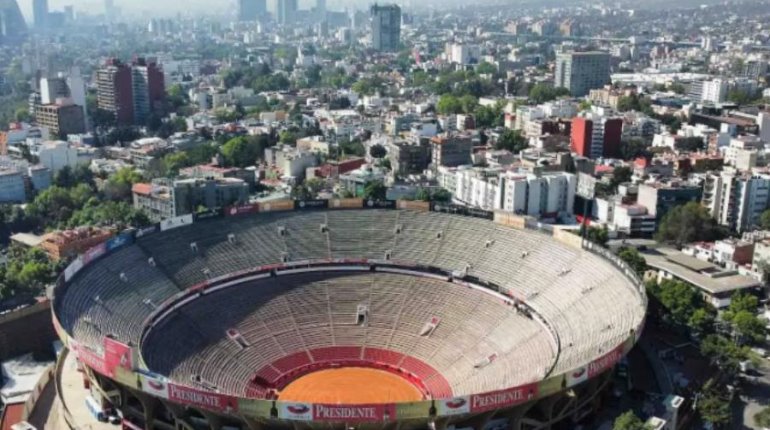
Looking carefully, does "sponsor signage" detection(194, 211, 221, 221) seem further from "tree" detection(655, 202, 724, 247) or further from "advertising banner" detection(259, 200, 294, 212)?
"tree" detection(655, 202, 724, 247)

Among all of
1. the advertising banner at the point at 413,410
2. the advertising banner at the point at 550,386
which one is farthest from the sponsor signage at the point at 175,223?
the advertising banner at the point at 550,386

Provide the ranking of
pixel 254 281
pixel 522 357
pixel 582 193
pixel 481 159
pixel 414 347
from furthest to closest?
pixel 481 159, pixel 582 193, pixel 254 281, pixel 414 347, pixel 522 357

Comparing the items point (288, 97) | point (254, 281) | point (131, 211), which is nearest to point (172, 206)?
point (131, 211)

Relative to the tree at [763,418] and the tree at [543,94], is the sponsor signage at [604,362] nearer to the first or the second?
the tree at [763,418]

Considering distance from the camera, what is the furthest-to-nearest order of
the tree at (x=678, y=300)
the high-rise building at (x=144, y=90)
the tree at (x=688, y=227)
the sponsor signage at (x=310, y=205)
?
the high-rise building at (x=144, y=90)
the tree at (x=688, y=227)
the sponsor signage at (x=310, y=205)
the tree at (x=678, y=300)

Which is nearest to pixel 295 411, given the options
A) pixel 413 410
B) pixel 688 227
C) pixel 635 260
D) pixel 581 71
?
pixel 413 410

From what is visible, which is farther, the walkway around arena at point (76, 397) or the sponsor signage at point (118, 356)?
the walkway around arena at point (76, 397)

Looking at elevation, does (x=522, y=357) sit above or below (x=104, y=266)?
below

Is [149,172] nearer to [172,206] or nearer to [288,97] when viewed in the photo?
[172,206]
